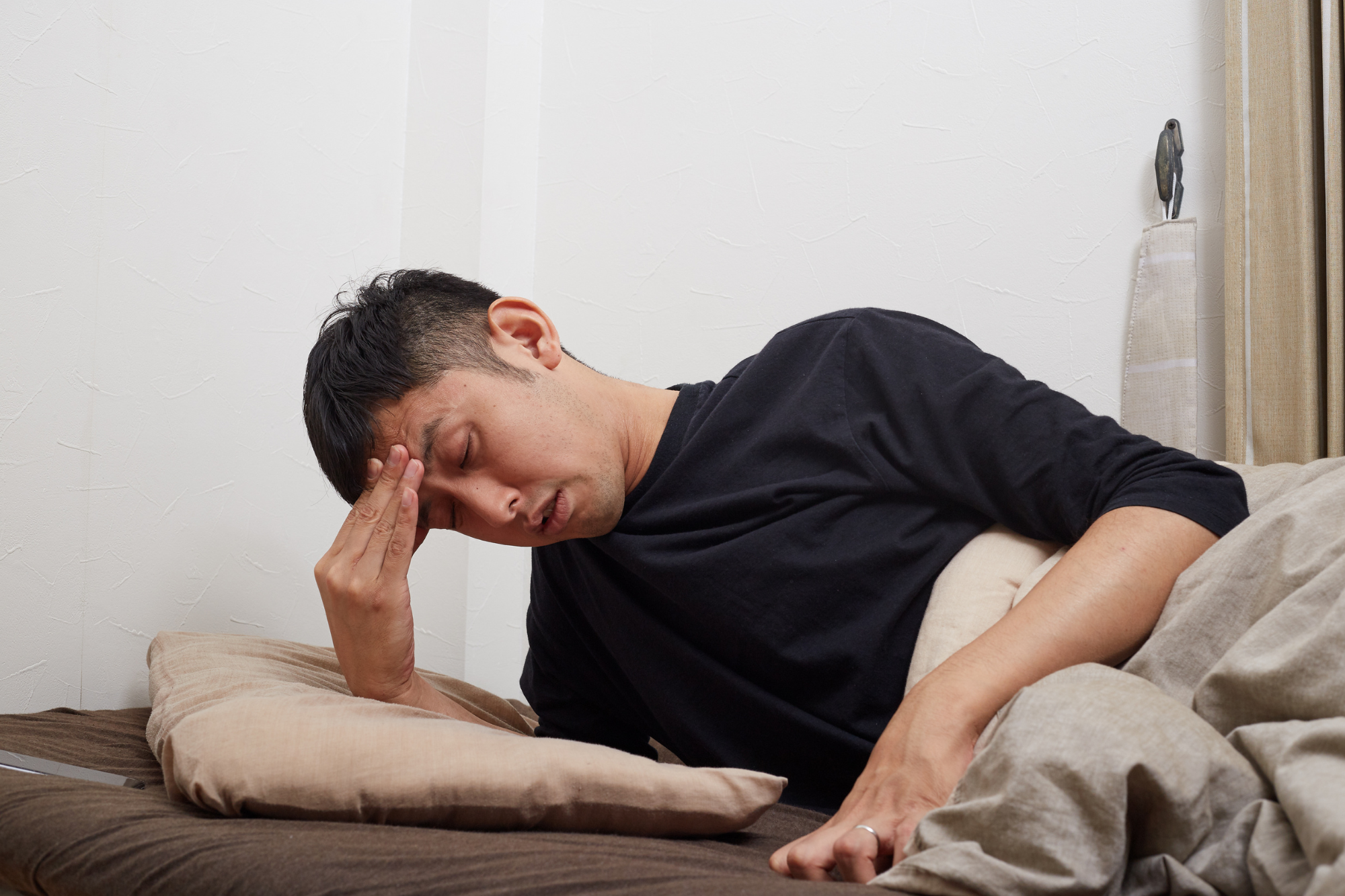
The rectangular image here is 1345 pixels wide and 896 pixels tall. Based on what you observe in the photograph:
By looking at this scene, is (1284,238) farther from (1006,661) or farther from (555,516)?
(555,516)

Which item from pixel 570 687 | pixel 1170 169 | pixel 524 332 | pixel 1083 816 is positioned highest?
A: pixel 1170 169

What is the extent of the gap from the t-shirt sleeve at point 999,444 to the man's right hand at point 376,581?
520 millimetres

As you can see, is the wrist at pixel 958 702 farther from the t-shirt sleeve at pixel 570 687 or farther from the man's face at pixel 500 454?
the t-shirt sleeve at pixel 570 687

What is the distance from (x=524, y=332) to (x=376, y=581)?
0.35 m

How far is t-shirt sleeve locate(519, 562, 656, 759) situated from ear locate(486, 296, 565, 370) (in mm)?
326

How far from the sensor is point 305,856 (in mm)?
650

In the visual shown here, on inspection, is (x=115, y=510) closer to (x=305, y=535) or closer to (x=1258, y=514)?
(x=305, y=535)

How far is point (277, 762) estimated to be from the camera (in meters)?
0.79

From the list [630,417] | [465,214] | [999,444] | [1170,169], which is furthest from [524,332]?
[1170,169]

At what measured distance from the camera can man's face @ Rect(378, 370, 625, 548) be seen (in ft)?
3.55

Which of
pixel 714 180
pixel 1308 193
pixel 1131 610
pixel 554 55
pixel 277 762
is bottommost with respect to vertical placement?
pixel 277 762

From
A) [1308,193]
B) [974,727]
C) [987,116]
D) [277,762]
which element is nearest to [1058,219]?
[987,116]

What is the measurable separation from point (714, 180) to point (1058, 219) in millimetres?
651

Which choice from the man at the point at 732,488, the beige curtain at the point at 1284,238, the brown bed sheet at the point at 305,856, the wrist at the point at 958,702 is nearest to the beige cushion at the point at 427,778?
the brown bed sheet at the point at 305,856
